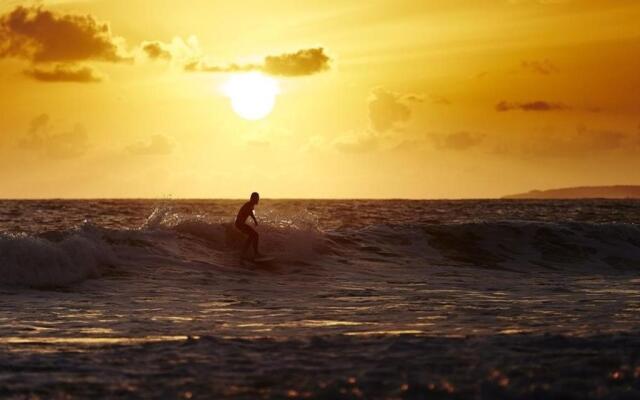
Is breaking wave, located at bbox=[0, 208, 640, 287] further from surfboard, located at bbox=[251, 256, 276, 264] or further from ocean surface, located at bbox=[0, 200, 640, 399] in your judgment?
surfboard, located at bbox=[251, 256, 276, 264]

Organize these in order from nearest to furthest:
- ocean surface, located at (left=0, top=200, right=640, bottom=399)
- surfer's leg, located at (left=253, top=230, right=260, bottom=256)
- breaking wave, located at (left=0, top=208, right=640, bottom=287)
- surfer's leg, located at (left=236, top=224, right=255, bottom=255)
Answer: ocean surface, located at (left=0, top=200, right=640, bottom=399)
breaking wave, located at (left=0, top=208, right=640, bottom=287)
surfer's leg, located at (left=253, top=230, right=260, bottom=256)
surfer's leg, located at (left=236, top=224, right=255, bottom=255)

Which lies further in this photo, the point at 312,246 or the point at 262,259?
the point at 312,246

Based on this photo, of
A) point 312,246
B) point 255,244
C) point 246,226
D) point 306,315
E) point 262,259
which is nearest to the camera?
point 306,315

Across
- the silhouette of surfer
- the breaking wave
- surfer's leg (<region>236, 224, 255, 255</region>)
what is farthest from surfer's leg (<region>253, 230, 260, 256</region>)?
the breaking wave

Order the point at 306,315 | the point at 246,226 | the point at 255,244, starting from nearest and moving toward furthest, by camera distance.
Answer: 1. the point at 306,315
2. the point at 255,244
3. the point at 246,226

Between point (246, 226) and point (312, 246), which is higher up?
point (246, 226)

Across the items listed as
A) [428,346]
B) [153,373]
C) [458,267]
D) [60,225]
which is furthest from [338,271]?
[60,225]

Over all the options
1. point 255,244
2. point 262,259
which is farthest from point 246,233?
point 262,259

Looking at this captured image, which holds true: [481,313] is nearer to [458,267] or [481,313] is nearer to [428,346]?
[428,346]

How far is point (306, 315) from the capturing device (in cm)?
1484

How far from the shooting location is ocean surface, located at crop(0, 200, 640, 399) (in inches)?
356

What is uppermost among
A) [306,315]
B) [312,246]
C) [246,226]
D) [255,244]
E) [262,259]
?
[246,226]

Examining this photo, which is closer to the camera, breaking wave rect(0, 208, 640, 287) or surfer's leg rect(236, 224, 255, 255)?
breaking wave rect(0, 208, 640, 287)

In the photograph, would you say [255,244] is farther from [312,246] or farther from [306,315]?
[306,315]
